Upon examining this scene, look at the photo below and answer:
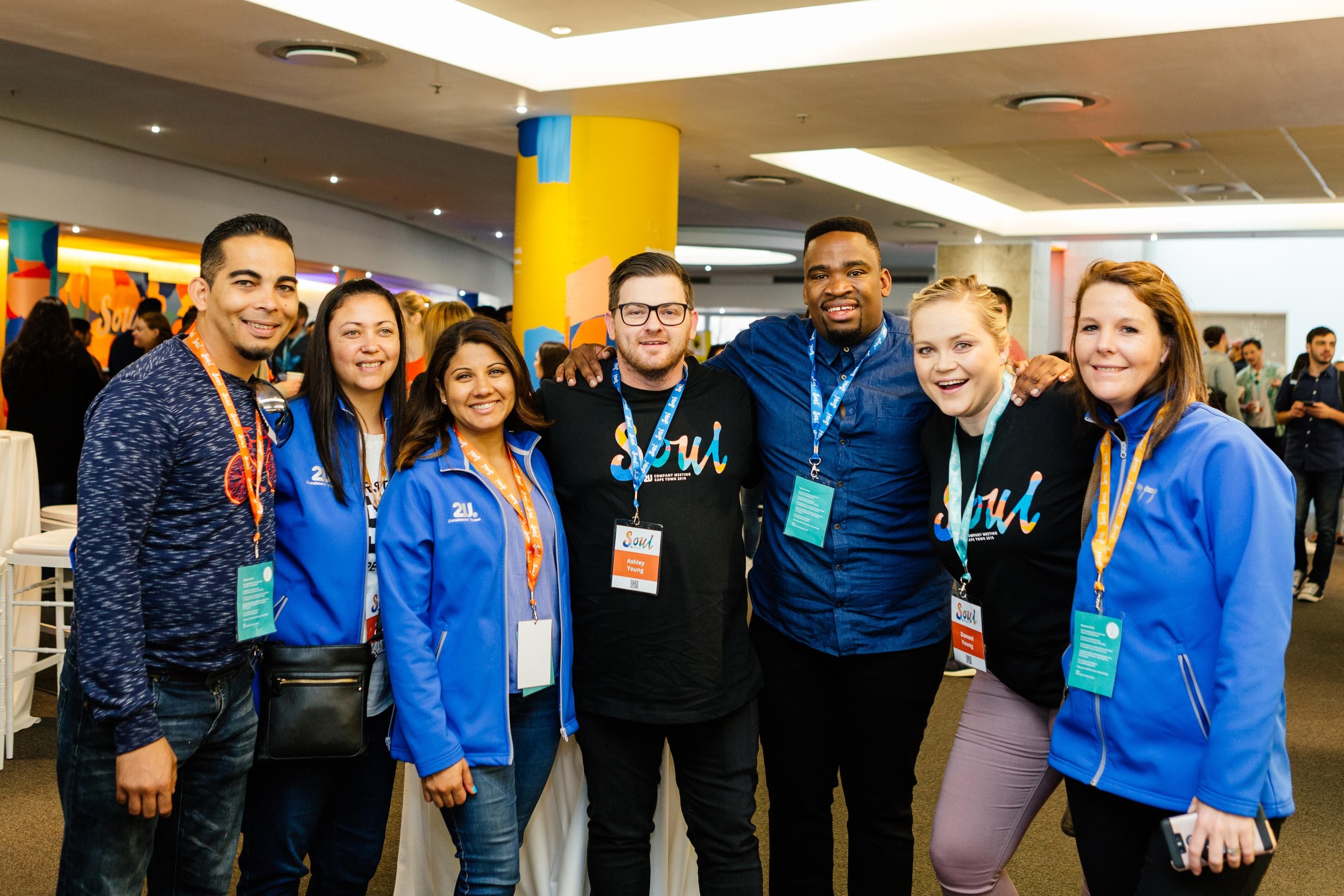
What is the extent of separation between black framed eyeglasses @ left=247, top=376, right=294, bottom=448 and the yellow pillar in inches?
198

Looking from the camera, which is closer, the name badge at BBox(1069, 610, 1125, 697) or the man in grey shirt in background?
the name badge at BBox(1069, 610, 1125, 697)

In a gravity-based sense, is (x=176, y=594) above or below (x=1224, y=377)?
below

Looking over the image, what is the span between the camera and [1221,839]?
159 centimetres

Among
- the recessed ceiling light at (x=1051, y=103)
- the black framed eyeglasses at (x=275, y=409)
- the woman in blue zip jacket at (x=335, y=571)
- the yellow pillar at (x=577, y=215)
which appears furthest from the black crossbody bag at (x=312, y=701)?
the recessed ceiling light at (x=1051, y=103)

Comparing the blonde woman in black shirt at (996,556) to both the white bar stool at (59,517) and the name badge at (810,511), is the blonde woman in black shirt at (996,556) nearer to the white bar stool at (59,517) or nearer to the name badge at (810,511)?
the name badge at (810,511)

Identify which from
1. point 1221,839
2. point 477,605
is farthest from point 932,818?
point 477,605

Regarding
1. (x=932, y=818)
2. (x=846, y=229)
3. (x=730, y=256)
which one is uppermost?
(x=730, y=256)

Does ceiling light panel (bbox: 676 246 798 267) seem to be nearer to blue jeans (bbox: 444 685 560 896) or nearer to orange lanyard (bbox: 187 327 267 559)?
blue jeans (bbox: 444 685 560 896)

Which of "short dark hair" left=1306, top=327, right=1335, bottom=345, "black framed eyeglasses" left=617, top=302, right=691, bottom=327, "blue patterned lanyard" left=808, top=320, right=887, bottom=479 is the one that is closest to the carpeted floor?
"blue patterned lanyard" left=808, top=320, right=887, bottom=479

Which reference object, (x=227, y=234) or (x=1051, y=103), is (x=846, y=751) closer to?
(x=227, y=234)

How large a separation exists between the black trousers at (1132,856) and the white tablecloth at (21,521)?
3824 millimetres

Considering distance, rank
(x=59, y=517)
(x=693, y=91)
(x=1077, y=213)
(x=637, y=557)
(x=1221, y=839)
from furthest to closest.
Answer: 1. (x=1077, y=213)
2. (x=693, y=91)
3. (x=59, y=517)
4. (x=637, y=557)
5. (x=1221, y=839)

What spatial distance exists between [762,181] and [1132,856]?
8.59 m

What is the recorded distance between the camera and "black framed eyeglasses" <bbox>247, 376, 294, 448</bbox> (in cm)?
198
